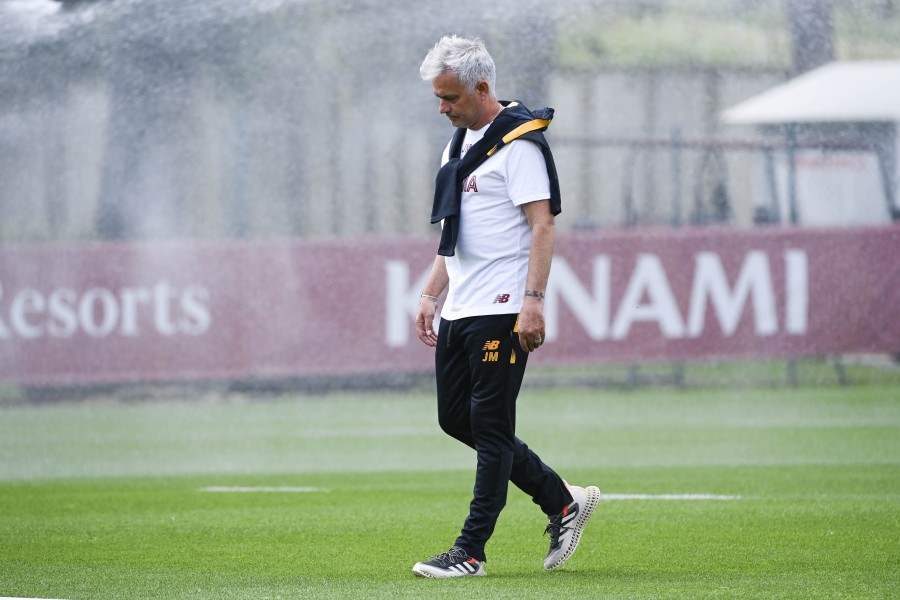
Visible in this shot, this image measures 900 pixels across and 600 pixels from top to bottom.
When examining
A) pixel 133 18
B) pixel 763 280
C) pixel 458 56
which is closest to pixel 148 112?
pixel 133 18

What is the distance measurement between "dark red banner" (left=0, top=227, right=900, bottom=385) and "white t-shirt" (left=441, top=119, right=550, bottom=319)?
262 inches

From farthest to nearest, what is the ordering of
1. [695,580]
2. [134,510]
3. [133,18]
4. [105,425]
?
[133,18]
[105,425]
[134,510]
[695,580]

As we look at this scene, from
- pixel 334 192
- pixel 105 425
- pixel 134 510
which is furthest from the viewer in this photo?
pixel 334 192

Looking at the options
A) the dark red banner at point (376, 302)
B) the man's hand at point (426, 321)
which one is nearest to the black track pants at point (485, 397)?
the man's hand at point (426, 321)

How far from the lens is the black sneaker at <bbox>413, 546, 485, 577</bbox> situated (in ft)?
16.3

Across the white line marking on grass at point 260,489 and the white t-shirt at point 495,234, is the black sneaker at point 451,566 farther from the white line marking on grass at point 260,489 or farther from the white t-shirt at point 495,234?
the white line marking on grass at point 260,489

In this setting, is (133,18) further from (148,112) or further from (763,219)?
(763,219)

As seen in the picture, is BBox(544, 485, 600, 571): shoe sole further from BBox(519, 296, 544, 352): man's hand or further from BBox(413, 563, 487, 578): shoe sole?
BBox(519, 296, 544, 352): man's hand

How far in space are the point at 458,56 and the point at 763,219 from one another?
8336 millimetres

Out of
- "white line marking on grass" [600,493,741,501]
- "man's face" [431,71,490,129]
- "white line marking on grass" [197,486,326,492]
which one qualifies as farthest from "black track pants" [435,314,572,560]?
"white line marking on grass" [197,486,326,492]

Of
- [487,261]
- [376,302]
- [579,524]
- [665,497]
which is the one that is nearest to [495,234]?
[487,261]

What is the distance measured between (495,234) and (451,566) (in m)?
0.98

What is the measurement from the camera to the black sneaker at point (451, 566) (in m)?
4.97

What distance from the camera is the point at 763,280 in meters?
12.0
